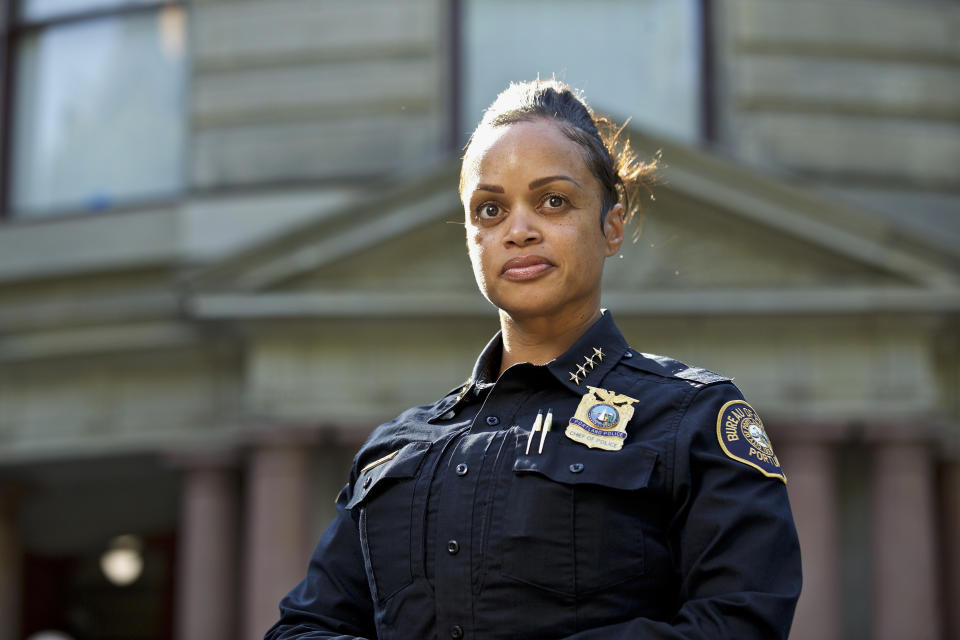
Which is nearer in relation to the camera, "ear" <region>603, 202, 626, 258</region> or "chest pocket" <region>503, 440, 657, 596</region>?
"chest pocket" <region>503, 440, 657, 596</region>

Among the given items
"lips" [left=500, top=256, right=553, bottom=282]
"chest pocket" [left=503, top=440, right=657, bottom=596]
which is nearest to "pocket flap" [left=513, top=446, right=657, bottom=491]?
"chest pocket" [left=503, top=440, right=657, bottom=596]

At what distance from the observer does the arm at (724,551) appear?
1804 millimetres

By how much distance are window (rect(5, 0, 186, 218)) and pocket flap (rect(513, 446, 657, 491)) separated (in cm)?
1066

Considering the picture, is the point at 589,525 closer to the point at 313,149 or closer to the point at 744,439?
the point at 744,439

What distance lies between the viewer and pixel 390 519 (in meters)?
2.12

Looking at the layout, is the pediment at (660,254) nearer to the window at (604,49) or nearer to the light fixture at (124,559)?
the window at (604,49)

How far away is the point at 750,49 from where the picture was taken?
11688mm

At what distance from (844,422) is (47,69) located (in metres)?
8.08

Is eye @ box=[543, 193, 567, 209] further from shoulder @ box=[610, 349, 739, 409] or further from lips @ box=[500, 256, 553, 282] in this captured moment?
shoulder @ box=[610, 349, 739, 409]

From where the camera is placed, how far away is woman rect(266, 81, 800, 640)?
188 cm

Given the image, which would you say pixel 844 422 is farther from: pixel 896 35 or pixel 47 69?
pixel 47 69

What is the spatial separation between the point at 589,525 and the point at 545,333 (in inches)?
16.6

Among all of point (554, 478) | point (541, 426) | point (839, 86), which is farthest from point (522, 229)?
point (839, 86)

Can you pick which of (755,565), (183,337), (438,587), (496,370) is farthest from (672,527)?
(183,337)
